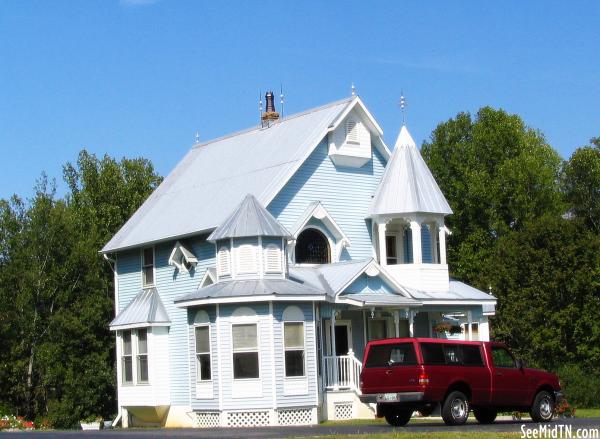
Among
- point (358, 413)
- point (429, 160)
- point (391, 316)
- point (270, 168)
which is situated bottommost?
point (358, 413)

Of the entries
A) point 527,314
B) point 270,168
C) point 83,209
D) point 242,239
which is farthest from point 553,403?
point 83,209

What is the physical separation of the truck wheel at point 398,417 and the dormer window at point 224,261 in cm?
824

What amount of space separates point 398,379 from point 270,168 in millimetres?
12734

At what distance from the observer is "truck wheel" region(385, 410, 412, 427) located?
2831cm

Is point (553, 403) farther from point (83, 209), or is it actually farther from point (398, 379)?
point (83, 209)

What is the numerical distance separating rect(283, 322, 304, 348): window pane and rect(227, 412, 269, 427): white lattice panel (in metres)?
2.20

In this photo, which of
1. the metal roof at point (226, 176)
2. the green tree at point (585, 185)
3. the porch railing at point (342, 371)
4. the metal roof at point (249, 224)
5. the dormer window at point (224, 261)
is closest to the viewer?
the metal roof at point (249, 224)

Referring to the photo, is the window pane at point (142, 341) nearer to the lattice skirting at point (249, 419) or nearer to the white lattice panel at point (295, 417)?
the lattice skirting at point (249, 419)

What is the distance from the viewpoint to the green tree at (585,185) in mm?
65312

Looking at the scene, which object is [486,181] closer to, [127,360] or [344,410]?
[127,360]

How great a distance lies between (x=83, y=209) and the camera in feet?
186

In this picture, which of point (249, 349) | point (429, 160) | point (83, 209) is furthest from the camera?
point (429, 160)

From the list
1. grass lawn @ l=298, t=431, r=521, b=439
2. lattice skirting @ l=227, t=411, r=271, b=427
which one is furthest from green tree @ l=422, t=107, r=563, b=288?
grass lawn @ l=298, t=431, r=521, b=439

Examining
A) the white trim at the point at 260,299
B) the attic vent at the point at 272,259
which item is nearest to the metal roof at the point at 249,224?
the attic vent at the point at 272,259
